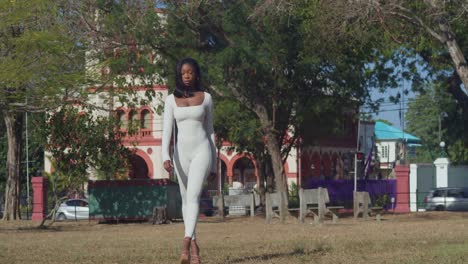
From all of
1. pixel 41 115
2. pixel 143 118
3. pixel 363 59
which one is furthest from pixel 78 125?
pixel 143 118

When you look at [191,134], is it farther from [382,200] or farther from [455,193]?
[455,193]

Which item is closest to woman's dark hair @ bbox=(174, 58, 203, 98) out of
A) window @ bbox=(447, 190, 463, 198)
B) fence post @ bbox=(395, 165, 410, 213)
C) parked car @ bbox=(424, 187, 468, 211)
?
fence post @ bbox=(395, 165, 410, 213)

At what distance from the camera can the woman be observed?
1129 cm

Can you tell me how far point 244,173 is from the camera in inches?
3063

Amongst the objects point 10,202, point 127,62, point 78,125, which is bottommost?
point 10,202

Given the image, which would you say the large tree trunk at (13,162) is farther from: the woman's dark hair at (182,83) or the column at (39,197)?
the woman's dark hair at (182,83)

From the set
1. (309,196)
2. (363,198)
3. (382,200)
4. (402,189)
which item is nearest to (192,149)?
(309,196)

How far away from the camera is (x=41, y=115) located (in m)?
34.0

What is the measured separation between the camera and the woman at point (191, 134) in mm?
11289

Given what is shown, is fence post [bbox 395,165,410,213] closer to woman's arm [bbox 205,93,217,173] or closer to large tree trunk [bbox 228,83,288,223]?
large tree trunk [bbox 228,83,288,223]

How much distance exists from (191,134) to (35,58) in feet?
49.5

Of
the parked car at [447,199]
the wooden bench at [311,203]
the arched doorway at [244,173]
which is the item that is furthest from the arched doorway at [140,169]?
the wooden bench at [311,203]

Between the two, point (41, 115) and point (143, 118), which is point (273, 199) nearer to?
point (41, 115)

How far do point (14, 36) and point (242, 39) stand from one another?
10.2 meters
